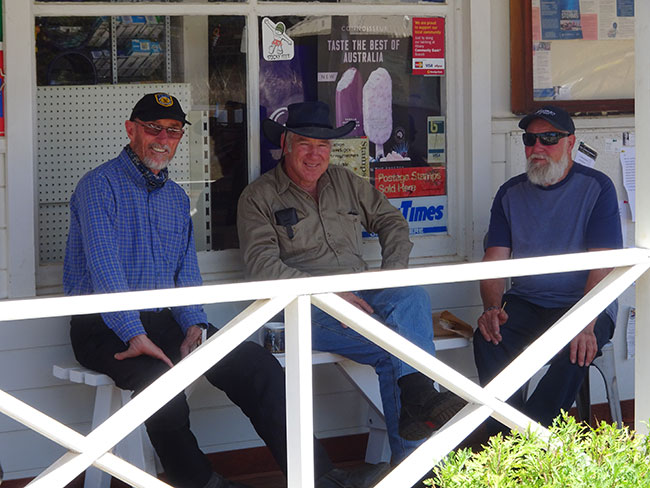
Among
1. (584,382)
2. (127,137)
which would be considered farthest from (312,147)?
(584,382)

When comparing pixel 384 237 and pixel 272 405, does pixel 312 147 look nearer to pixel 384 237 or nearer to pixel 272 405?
pixel 384 237

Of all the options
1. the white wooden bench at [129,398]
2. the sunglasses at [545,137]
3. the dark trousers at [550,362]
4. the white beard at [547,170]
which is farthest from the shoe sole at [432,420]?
the sunglasses at [545,137]

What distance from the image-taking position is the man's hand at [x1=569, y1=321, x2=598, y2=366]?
13.5ft

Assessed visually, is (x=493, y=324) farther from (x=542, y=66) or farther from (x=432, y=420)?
(x=542, y=66)

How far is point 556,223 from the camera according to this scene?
14.6ft

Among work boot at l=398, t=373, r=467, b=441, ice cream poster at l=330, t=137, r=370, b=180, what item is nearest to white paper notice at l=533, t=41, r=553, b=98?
ice cream poster at l=330, t=137, r=370, b=180

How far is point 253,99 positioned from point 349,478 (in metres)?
1.75

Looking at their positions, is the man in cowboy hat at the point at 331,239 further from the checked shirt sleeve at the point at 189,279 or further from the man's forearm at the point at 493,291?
the man's forearm at the point at 493,291

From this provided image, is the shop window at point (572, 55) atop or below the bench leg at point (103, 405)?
atop

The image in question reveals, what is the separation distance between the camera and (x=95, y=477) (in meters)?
4.00

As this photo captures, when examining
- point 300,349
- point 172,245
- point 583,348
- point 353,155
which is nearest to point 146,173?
point 172,245

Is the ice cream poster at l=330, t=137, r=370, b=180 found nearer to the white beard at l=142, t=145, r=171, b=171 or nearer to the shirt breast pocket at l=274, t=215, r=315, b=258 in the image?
the shirt breast pocket at l=274, t=215, r=315, b=258

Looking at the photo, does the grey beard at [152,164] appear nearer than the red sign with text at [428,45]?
Yes

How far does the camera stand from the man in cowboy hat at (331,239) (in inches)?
159
